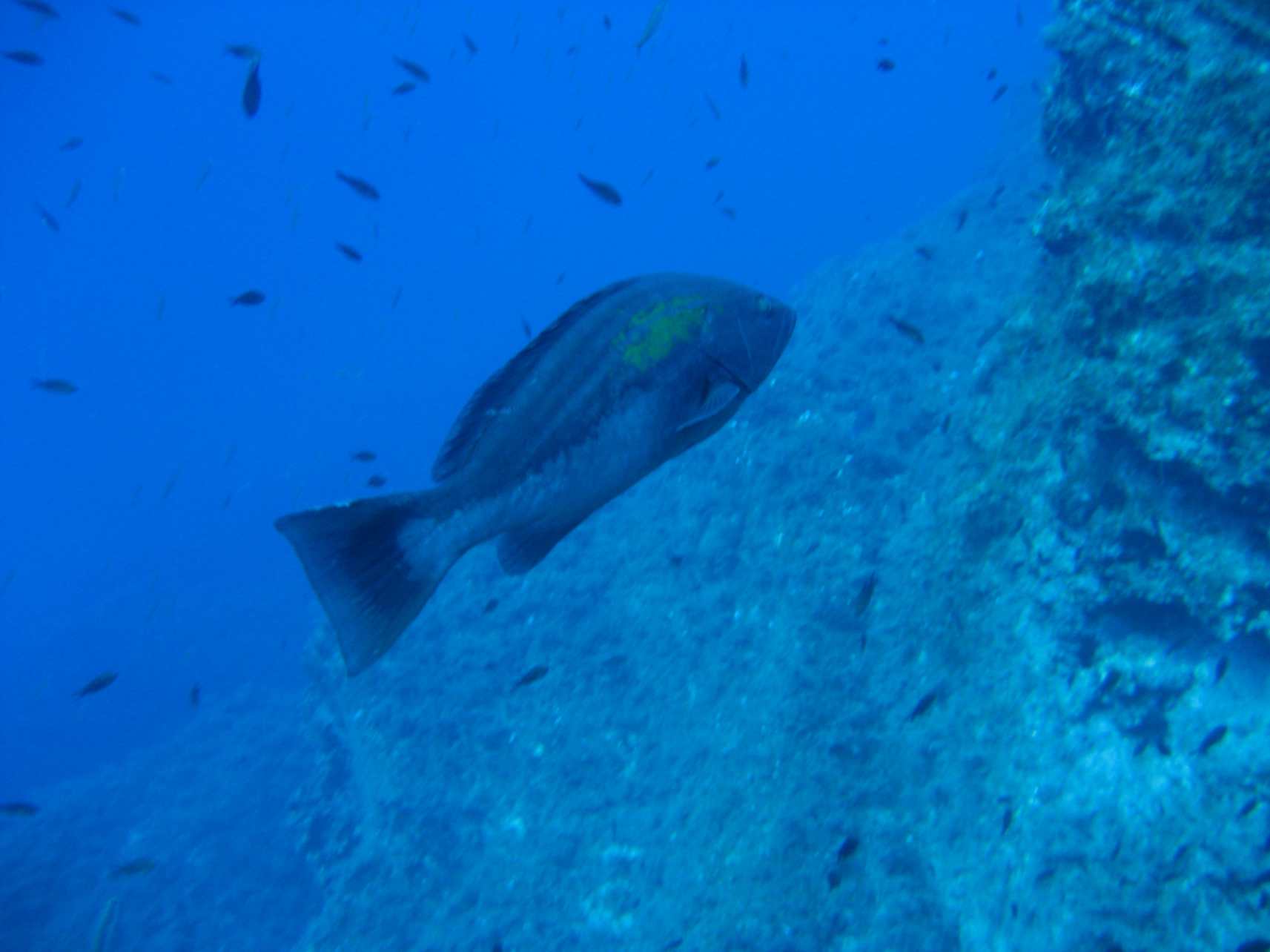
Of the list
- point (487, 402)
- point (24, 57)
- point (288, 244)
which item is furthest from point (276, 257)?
point (487, 402)

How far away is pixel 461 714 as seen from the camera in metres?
10.7

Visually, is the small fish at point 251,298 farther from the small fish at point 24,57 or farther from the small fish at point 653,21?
the small fish at point 653,21

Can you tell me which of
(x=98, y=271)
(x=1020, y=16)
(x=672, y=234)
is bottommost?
(x=98, y=271)

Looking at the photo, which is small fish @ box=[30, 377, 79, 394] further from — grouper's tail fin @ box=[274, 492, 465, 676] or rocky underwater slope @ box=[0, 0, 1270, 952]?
grouper's tail fin @ box=[274, 492, 465, 676]

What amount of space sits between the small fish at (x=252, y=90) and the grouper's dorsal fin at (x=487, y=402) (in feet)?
21.0

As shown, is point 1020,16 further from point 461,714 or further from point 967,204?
point 461,714

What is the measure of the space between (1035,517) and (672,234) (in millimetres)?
126962

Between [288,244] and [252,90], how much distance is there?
16699 cm

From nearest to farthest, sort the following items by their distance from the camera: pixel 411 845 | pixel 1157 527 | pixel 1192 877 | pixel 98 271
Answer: pixel 1192 877, pixel 1157 527, pixel 411 845, pixel 98 271

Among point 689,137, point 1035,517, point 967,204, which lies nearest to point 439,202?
point 689,137

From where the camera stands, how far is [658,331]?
5.12 feet

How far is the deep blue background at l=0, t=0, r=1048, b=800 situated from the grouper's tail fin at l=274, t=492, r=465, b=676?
71.6 ft

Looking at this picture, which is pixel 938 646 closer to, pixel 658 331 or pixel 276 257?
pixel 658 331

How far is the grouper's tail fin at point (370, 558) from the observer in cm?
140
